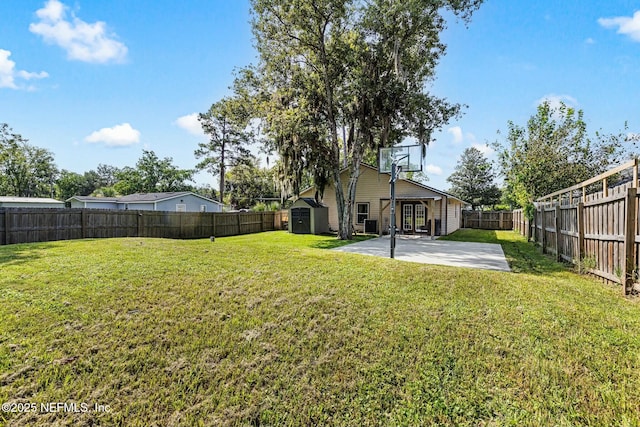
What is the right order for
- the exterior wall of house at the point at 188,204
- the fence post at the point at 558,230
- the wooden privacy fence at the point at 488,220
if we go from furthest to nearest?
1. the exterior wall of house at the point at 188,204
2. the wooden privacy fence at the point at 488,220
3. the fence post at the point at 558,230

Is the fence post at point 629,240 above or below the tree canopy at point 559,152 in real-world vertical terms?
below

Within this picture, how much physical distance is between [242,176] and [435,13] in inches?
1063

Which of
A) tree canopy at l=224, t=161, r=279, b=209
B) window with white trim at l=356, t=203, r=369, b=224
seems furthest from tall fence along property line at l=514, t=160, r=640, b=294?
tree canopy at l=224, t=161, r=279, b=209

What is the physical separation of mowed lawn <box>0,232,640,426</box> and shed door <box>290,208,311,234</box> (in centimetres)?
1185

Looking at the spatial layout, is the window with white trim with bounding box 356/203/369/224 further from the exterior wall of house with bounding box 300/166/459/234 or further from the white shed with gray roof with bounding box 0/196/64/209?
the white shed with gray roof with bounding box 0/196/64/209

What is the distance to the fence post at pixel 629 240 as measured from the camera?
423 centimetres

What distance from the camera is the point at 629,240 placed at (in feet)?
14.1

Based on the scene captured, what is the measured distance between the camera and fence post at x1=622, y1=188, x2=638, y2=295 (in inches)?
166

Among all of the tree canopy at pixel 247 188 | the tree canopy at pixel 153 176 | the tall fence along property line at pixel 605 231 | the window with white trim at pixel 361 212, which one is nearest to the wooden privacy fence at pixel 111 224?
the window with white trim at pixel 361 212

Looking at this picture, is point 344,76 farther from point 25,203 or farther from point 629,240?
point 25,203

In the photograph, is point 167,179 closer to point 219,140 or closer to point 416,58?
point 219,140

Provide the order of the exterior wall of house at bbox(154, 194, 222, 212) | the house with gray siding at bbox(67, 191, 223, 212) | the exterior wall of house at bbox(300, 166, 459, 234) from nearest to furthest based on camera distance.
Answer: the exterior wall of house at bbox(300, 166, 459, 234) < the house with gray siding at bbox(67, 191, 223, 212) < the exterior wall of house at bbox(154, 194, 222, 212)

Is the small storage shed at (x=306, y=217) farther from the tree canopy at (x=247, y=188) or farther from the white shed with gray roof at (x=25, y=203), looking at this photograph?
the white shed with gray roof at (x=25, y=203)

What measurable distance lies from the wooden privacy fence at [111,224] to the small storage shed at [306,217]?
116 inches
